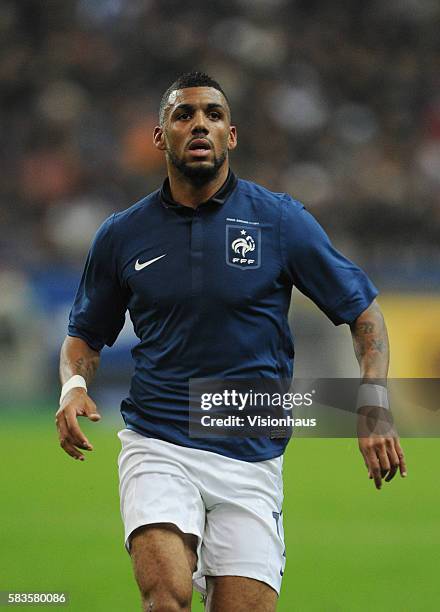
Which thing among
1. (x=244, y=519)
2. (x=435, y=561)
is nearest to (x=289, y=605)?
(x=435, y=561)

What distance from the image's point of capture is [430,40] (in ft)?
41.1

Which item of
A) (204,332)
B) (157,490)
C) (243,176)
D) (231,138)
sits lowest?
(157,490)

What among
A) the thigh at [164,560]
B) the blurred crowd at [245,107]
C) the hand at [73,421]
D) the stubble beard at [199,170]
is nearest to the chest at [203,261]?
the stubble beard at [199,170]

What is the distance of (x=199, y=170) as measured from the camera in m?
3.60

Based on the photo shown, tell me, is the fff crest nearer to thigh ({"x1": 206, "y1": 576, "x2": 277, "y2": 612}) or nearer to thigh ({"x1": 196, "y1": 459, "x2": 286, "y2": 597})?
thigh ({"x1": 196, "y1": 459, "x2": 286, "y2": 597})

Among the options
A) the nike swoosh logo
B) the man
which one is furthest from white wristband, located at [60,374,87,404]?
the nike swoosh logo

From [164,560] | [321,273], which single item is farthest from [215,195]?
[164,560]

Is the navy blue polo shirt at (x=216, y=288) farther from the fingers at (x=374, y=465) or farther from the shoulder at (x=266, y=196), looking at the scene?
the fingers at (x=374, y=465)

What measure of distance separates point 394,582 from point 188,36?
8.30m

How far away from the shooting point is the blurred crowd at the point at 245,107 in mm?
10852

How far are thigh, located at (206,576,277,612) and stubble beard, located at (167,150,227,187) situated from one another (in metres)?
1.24

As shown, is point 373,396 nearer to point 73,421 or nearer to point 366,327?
point 366,327

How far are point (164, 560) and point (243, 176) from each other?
822 centimetres

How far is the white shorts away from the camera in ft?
10.8
